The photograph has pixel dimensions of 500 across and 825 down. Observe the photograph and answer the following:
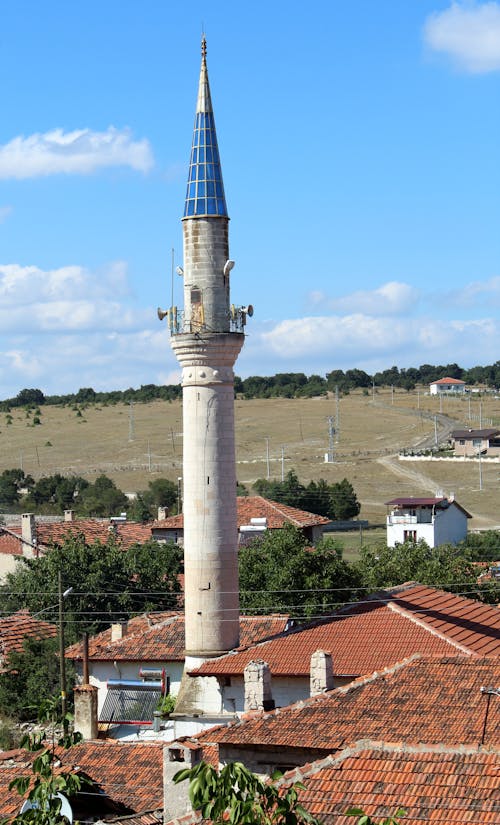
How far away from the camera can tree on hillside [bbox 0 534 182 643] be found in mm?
49156

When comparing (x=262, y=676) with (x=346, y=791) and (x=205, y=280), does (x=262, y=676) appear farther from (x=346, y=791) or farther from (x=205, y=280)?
(x=205, y=280)

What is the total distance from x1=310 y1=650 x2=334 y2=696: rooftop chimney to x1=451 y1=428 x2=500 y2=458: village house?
295ft

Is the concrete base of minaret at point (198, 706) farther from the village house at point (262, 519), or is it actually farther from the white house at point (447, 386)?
the white house at point (447, 386)

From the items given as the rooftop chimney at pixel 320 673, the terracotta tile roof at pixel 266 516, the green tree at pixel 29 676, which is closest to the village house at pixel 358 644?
the rooftop chimney at pixel 320 673

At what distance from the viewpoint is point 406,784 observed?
59.3ft

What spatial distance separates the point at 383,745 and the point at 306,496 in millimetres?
72919

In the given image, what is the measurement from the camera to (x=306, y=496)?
92.1 meters

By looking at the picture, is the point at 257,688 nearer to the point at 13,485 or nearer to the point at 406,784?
the point at 406,784

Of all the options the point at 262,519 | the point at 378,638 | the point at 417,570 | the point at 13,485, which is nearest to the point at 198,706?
the point at 378,638

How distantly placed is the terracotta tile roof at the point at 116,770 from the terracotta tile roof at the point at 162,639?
7845 millimetres

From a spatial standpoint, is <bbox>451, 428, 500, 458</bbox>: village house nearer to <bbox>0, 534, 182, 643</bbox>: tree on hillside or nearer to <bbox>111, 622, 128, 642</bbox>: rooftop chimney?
<bbox>0, 534, 182, 643</bbox>: tree on hillside

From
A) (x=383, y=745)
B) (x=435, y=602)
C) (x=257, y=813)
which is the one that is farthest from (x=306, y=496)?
(x=257, y=813)

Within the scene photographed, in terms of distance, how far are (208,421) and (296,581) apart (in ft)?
38.2

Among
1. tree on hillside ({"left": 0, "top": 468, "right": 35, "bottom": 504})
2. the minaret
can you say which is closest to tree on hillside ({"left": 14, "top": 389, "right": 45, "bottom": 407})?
tree on hillside ({"left": 0, "top": 468, "right": 35, "bottom": 504})
